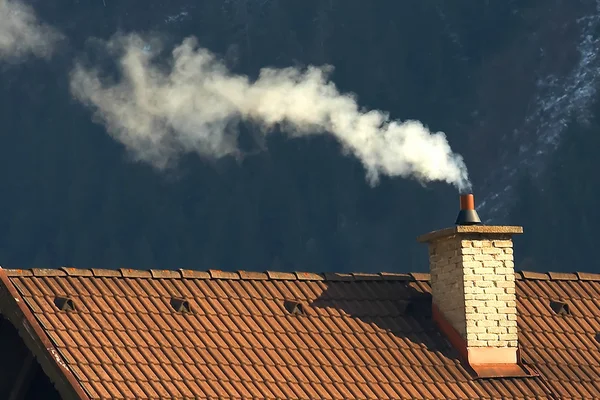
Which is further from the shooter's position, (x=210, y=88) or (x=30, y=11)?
(x=30, y=11)

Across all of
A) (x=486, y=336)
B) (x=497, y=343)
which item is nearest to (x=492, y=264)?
(x=486, y=336)

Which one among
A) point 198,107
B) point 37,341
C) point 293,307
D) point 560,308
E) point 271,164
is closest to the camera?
point 37,341

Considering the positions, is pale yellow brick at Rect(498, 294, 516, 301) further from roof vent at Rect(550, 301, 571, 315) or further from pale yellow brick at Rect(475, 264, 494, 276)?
roof vent at Rect(550, 301, 571, 315)

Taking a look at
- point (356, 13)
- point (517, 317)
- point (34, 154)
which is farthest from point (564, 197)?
point (517, 317)

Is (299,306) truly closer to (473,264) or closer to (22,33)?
(473,264)

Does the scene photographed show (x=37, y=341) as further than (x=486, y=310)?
No

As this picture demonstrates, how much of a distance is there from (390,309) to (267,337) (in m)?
3.39

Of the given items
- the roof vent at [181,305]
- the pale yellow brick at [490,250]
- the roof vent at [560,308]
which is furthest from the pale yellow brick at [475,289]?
the roof vent at [181,305]

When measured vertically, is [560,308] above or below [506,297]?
above

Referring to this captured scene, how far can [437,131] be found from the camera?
13975 cm

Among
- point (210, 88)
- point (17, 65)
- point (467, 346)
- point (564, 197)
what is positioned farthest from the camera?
point (17, 65)

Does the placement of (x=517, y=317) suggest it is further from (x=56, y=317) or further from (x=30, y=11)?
(x=30, y=11)

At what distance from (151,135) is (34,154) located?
830cm

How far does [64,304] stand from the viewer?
1503 inches
